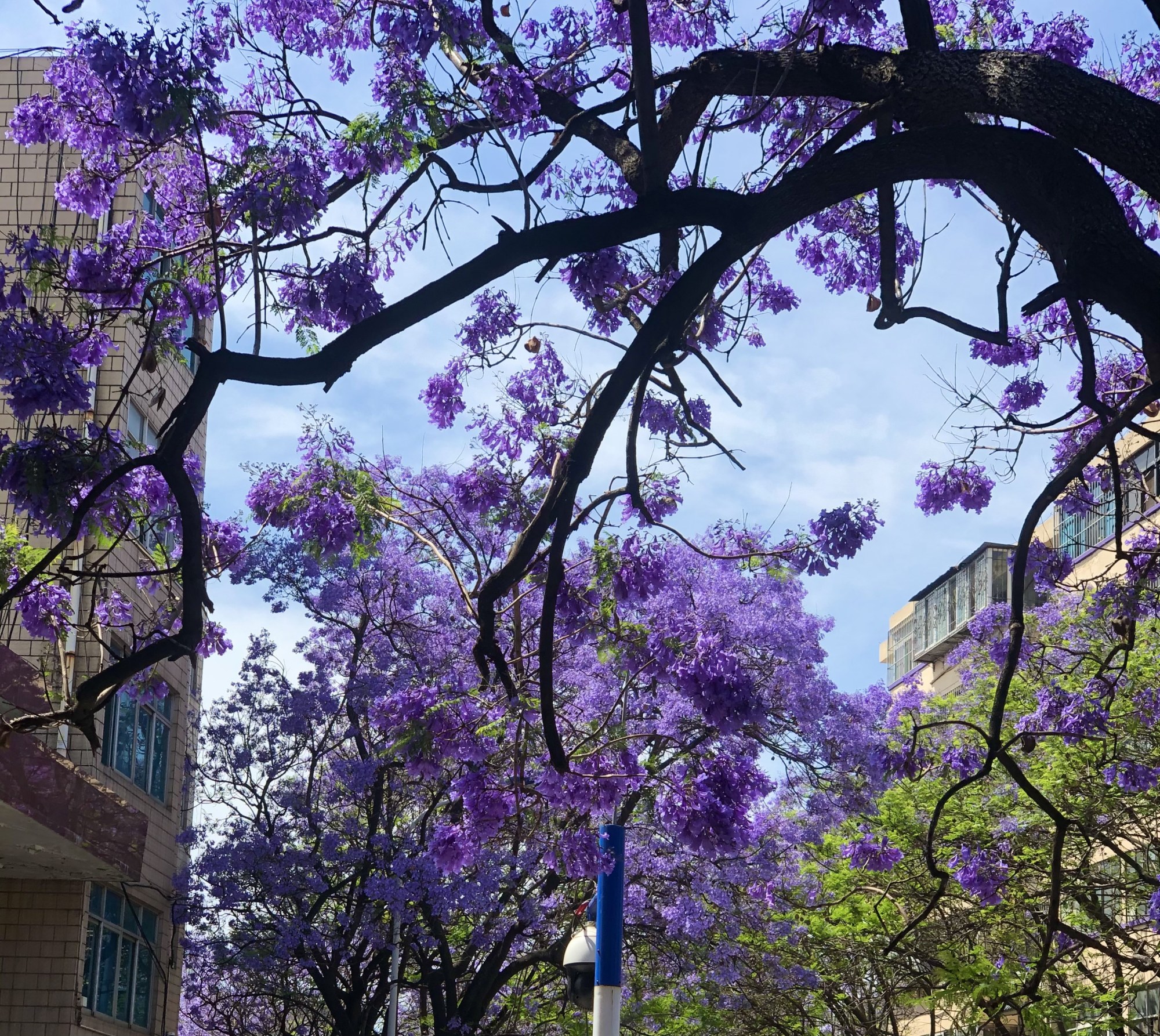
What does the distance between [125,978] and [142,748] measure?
2.74 meters

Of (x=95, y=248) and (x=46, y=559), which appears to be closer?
(x=46, y=559)

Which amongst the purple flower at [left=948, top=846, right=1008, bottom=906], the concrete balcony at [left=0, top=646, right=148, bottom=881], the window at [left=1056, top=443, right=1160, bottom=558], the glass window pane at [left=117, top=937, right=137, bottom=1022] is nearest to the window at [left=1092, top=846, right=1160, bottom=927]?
the purple flower at [left=948, top=846, right=1008, bottom=906]

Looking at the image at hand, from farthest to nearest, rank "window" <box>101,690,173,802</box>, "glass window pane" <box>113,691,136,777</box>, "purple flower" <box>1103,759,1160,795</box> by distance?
"glass window pane" <box>113,691,136,777</box>
"window" <box>101,690,173,802</box>
"purple flower" <box>1103,759,1160,795</box>

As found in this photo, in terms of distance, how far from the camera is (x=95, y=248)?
7.62 meters

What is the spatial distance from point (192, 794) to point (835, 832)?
412 inches

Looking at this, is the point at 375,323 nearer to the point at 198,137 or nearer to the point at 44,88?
the point at 198,137

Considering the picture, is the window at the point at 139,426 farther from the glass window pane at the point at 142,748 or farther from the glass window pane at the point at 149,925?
the glass window pane at the point at 149,925

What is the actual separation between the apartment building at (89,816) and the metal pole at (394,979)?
287 centimetres

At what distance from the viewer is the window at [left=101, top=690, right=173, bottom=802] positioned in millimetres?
19203

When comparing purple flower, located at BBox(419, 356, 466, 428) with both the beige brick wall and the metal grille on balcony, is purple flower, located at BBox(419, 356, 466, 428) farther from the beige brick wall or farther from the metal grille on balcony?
the metal grille on balcony

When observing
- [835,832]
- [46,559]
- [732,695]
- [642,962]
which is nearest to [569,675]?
[642,962]

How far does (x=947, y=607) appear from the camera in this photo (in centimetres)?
5725

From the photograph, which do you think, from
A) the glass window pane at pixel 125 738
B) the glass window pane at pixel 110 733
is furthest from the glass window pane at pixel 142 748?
the glass window pane at pixel 110 733

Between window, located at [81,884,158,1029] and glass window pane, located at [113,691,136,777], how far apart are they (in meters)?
1.44
